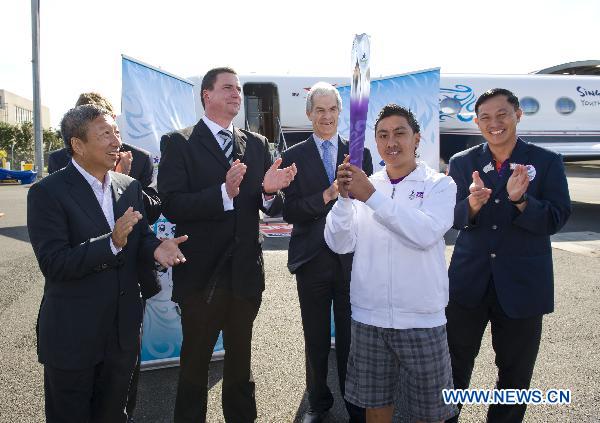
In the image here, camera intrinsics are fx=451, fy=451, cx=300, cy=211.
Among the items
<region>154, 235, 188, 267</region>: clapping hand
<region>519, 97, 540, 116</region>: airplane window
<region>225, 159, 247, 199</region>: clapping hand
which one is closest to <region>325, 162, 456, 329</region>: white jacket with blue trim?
<region>225, 159, 247, 199</region>: clapping hand

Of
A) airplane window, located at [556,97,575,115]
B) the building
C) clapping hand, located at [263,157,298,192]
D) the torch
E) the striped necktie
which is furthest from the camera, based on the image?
the building

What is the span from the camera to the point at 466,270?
2764 mm

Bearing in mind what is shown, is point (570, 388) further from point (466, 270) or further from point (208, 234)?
point (208, 234)

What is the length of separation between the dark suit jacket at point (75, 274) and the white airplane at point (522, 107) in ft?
41.1

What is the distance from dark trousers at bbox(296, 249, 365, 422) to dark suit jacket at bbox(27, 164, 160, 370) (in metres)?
1.23

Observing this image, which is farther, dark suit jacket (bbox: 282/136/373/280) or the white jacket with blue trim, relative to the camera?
dark suit jacket (bbox: 282/136/373/280)

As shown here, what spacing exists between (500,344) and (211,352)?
1.77m

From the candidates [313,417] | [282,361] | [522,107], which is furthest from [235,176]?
[522,107]

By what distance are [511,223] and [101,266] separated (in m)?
2.24

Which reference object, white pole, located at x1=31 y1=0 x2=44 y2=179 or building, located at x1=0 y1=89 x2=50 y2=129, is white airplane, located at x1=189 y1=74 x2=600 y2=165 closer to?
white pole, located at x1=31 y1=0 x2=44 y2=179

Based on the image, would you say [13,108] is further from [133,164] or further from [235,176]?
[235,176]

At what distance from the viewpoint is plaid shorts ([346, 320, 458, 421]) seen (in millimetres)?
2211

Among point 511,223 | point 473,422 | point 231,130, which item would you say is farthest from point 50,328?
point 473,422

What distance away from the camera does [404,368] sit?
229cm
